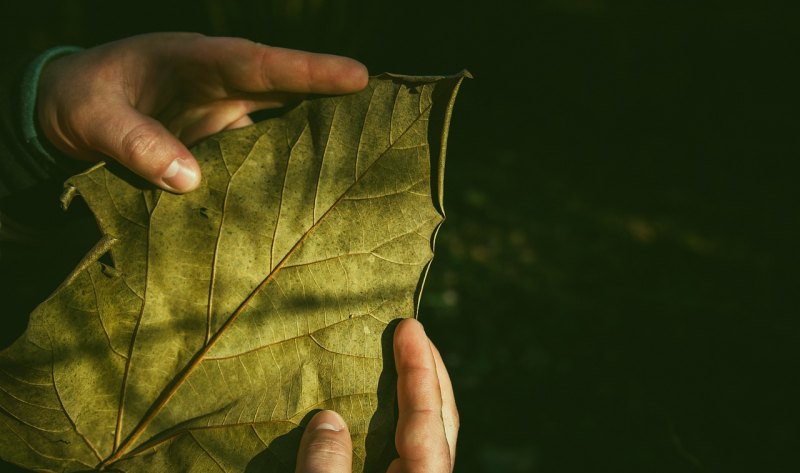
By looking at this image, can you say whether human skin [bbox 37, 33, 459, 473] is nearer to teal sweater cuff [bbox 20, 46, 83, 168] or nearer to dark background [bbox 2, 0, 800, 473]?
teal sweater cuff [bbox 20, 46, 83, 168]

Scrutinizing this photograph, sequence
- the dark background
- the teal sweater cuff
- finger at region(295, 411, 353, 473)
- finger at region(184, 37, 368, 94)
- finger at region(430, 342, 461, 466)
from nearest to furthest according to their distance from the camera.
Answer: finger at region(295, 411, 353, 473), finger at region(184, 37, 368, 94), finger at region(430, 342, 461, 466), the teal sweater cuff, the dark background

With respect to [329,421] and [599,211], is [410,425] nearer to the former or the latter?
[329,421]

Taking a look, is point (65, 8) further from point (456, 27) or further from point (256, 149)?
point (256, 149)

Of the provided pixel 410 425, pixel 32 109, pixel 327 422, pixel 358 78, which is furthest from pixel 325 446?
pixel 32 109

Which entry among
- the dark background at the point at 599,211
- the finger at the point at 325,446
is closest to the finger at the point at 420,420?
the finger at the point at 325,446

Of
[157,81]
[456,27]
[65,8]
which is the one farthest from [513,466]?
[65,8]

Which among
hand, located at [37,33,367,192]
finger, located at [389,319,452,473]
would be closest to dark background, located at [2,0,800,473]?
hand, located at [37,33,367,192]
